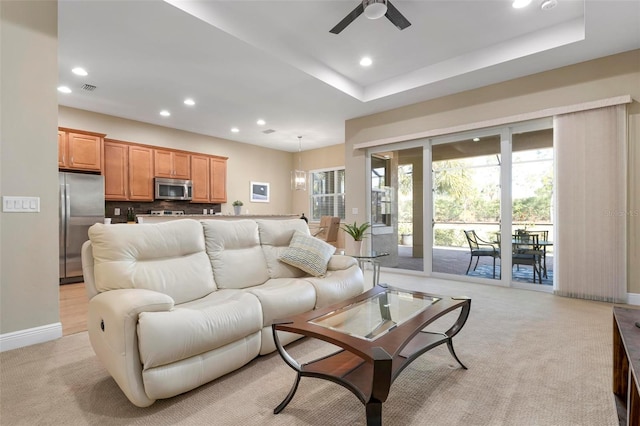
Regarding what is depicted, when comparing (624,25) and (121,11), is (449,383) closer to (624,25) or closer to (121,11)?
(624,25)

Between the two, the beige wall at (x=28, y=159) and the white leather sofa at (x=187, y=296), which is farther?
the beige wall at (x=28, y=159)

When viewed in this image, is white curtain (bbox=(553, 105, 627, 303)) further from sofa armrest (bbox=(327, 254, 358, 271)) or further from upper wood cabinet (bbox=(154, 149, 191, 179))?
upper wood cabinet (bbox=(154, 149, 191, 179))

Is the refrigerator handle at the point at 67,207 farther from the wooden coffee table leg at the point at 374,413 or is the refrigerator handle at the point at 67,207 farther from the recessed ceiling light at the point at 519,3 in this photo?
the recessed ceiling light at the point at 519,3

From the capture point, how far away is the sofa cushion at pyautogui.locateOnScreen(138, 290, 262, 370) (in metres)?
1.48

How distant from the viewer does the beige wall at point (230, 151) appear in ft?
18.0

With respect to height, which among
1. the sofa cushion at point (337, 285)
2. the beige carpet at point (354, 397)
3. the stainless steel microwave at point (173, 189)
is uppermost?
the stainless steel microwave at point (173, 189)

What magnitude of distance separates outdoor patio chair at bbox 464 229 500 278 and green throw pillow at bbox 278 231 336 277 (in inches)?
106

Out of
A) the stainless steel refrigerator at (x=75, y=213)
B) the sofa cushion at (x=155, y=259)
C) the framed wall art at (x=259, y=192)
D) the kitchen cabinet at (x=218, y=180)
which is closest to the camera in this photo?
the sofa cushion at (x=155, y=259)

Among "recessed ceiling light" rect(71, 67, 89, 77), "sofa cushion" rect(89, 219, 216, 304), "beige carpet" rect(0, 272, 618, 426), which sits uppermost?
"recessed ceiling light" rect(71, 67, 89, 77)

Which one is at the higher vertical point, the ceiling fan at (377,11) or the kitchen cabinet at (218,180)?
the ceiling fan at (377,11)

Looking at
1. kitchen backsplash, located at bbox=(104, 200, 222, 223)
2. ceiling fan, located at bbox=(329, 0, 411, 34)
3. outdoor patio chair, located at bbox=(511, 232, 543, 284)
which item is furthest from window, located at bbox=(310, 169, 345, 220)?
ceiling fan, located at bbox=(329, 0, 411, 34)

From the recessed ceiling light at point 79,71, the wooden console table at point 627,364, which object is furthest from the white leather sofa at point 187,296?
the recessed ceiling light at point 79,71

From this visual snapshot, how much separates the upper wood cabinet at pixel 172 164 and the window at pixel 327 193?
10.9 ft

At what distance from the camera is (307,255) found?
2869mm
